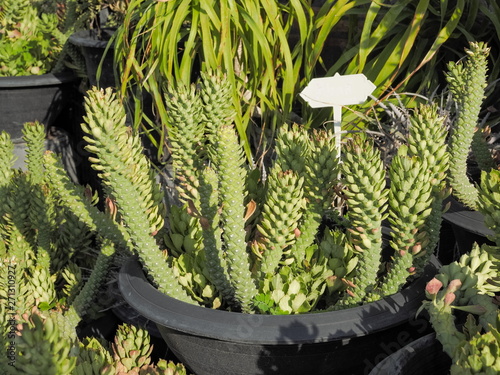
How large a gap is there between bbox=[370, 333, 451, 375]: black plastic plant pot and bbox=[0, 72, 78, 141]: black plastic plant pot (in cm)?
198

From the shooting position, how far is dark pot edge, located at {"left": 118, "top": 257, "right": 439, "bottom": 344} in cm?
91

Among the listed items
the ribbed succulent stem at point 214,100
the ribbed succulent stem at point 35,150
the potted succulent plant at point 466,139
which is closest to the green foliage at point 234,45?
the ribbed succulent stem at point 35,150

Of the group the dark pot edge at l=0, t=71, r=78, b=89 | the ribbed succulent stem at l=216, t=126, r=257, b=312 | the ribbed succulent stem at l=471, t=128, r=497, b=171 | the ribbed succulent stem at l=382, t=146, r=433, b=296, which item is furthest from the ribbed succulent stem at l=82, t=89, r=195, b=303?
the dark pot edge at l=0, t=71, r=78, b=89

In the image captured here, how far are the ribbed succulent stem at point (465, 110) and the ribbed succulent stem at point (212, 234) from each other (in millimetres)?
500

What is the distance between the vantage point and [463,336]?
82 centimetres

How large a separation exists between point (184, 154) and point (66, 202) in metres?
0.29

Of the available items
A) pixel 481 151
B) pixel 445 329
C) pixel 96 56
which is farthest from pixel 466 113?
pixel 96 56

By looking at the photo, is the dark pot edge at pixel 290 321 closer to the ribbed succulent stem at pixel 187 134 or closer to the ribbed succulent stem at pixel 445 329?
the ribbed succulent stem at pixel 445 329

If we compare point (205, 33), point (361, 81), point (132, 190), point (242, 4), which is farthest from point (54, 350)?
point (242, 4)

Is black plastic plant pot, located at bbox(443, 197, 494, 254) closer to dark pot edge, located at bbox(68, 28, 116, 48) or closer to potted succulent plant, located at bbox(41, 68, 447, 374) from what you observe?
potted succulent plant, located at bbox(41, 68, 447, 374)

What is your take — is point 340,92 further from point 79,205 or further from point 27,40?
point 27,40

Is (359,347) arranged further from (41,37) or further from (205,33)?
(41,37)

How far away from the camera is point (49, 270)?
1.51 m

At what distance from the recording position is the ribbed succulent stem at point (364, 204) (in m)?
0.88
